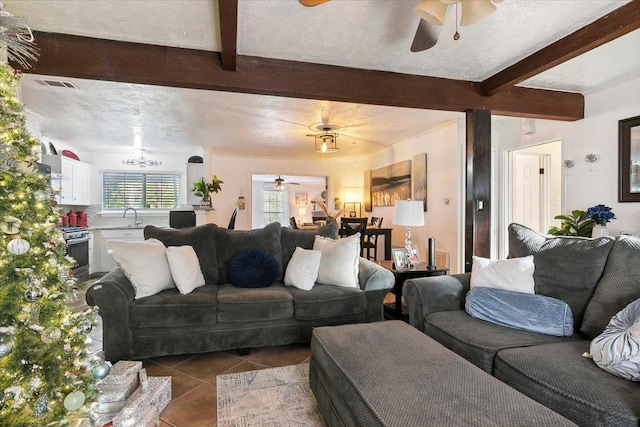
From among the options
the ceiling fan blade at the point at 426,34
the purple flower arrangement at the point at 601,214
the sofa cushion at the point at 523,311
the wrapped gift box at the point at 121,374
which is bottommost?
the wrapped gift box at the point at 121,374

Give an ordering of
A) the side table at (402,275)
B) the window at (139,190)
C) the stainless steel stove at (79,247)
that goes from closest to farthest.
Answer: the side table at (402,275) → the stainless steel stove at (79,247) → the window at (139,190)

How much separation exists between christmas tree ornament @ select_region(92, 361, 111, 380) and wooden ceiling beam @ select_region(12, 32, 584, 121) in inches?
83.1

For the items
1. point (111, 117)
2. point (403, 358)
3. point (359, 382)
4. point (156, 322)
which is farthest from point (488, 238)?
point (111, 117)

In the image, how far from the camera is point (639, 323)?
55.0 inches

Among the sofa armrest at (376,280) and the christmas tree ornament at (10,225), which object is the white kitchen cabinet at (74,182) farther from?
the sofa armrest at (376,280)

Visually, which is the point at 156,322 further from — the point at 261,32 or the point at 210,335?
the point at 261,32

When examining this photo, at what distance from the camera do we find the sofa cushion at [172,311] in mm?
2391

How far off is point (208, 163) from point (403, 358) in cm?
587

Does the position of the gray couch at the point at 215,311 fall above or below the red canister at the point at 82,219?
below

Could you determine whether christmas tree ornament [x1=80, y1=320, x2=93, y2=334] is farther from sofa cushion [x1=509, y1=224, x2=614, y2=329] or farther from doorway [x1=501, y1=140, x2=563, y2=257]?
doorway [x1=501, y1=140, x2=563, y2=257]

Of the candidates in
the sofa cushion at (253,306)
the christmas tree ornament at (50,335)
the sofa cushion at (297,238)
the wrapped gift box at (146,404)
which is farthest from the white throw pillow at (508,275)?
the christmas tree ornament at (50,335)

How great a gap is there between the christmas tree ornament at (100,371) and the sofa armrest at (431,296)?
1862 millimetres

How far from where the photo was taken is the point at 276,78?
281cm

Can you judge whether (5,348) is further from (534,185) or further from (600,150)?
(534,185)
